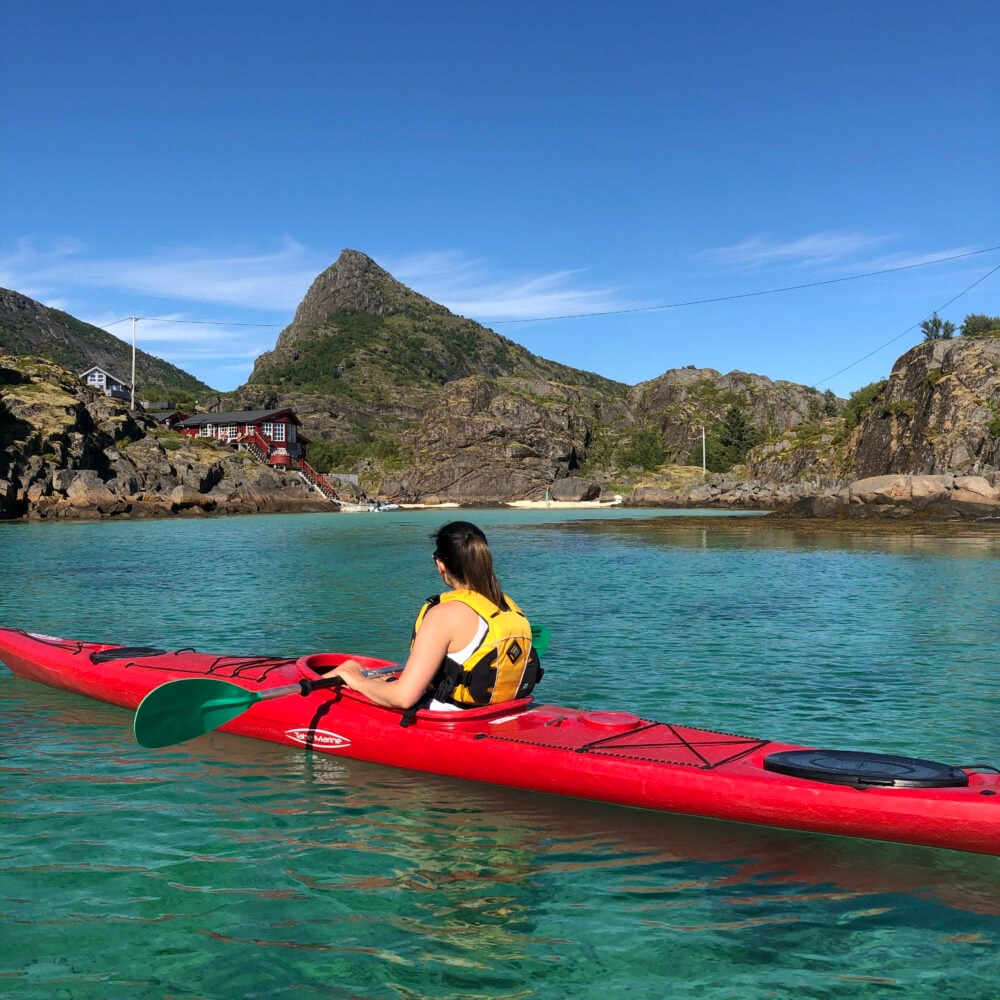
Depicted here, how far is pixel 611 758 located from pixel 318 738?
7.88 ft

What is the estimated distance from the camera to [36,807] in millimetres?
5391

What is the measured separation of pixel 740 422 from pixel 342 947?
365 ft

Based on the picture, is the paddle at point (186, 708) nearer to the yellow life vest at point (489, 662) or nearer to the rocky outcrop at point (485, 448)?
the yellow life vest at point (489, 662)

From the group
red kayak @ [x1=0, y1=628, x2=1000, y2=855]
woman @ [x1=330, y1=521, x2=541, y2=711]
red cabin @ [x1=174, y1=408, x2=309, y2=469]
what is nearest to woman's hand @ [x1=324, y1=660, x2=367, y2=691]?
red kayak @ [x1=0, y1=628, x2=1000, y2=855]

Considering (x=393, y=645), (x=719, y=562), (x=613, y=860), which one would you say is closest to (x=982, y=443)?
(x=719, y=562)

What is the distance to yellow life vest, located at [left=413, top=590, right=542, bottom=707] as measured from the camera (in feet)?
17.8

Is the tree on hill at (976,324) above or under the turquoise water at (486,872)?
above

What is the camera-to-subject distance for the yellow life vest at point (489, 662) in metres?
5.42

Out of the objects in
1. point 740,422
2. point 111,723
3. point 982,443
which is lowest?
point 111,723

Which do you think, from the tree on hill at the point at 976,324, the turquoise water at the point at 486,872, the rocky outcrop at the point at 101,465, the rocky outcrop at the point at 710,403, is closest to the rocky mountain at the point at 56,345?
the rocky outcrop at the point at 710,403

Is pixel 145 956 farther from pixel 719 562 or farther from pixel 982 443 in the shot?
pixel 982 443

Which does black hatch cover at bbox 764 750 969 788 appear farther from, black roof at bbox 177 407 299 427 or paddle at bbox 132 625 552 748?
black roof at bbox 177 407 299 427

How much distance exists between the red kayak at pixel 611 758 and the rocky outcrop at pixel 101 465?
158 feet

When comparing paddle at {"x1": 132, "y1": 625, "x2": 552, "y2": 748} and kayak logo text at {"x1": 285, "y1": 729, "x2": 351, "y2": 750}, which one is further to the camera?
kayak logo text at {"x1": 285, "y1": 729, "x2": 351, "y2": 750}
